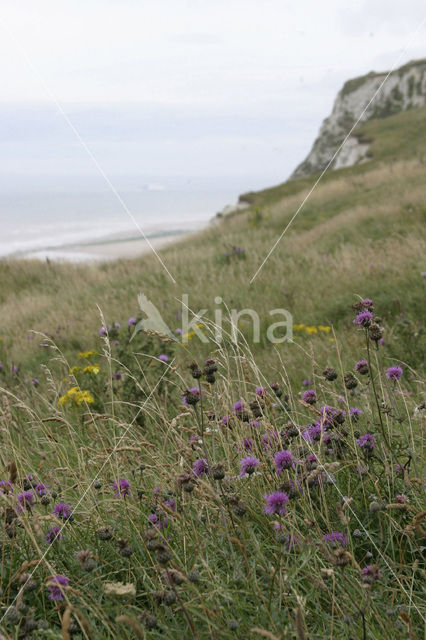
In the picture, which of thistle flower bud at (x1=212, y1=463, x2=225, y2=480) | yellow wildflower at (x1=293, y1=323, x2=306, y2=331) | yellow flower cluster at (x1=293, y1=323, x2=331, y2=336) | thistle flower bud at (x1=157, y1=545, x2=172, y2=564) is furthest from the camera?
yellow wildflower at (x1=293, y1=323, x2=306, y2=331)

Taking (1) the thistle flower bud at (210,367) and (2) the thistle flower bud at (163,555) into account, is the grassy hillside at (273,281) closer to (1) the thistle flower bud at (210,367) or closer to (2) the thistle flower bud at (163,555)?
(1) the thistle flower bud at (210,367)

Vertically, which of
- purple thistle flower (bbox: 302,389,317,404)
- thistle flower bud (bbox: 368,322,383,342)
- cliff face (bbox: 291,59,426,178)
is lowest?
purple thistle flower (bbox: 302,389,317,404)

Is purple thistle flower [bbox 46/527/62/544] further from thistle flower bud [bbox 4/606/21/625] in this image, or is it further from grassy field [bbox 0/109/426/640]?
thistle flower bud [bbox 4/606/21/625]

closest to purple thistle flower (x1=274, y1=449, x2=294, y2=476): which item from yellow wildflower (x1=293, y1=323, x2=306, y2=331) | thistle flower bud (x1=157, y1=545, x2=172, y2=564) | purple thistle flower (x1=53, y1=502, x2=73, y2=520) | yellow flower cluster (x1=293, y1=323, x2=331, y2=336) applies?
thistle flower bud (x1=157, y1=545, x2=172, y2=564)

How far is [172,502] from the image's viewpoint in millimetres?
2295

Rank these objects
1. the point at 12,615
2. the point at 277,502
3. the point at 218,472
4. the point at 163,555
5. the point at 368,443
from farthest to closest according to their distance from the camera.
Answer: the point at 368,443 < the point at 218,472 < the point at 277,502 < the point at 12,615 < the point at 163,555

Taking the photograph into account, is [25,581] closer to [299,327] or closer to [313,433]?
[313,433]

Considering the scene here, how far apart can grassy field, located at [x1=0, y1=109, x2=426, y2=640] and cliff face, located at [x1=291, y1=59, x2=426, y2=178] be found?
127 ft

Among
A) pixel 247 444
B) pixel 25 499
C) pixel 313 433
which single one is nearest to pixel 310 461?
pixel 313 433

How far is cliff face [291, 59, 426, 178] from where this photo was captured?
49956 millimetres

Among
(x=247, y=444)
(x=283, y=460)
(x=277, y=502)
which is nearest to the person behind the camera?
(x=277, y=502)

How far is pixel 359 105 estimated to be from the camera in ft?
229

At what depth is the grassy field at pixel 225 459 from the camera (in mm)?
1703

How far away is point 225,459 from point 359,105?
74.9 m
